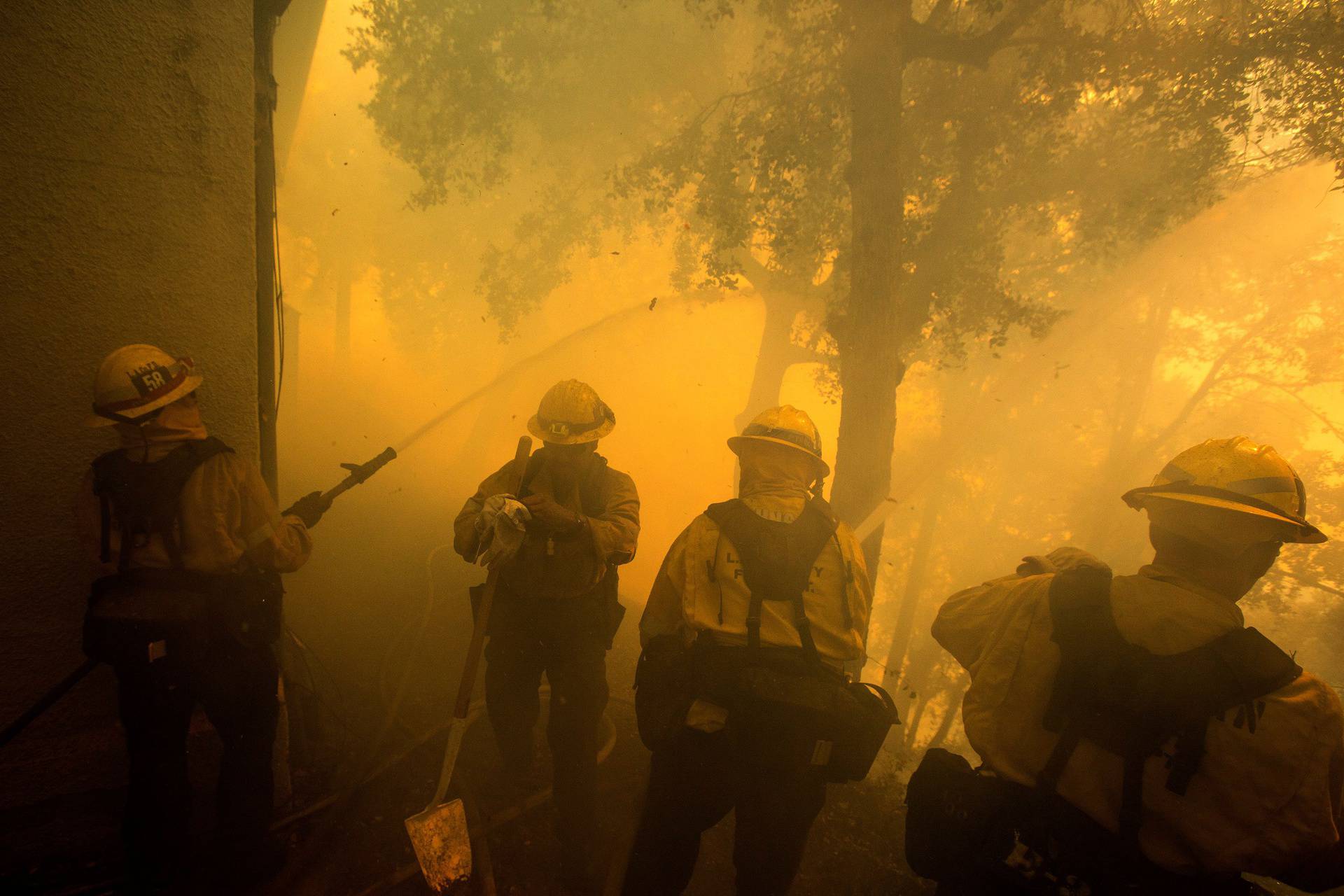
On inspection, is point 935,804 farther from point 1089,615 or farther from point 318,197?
point 318,197

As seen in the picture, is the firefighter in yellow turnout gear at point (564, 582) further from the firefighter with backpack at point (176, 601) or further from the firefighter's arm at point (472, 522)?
the firefighter with backpack at point (176, 601)

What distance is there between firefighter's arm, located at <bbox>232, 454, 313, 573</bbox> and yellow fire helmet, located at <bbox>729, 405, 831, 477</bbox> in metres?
2.40

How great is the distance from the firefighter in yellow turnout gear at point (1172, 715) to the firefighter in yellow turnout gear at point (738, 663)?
0.57 meters

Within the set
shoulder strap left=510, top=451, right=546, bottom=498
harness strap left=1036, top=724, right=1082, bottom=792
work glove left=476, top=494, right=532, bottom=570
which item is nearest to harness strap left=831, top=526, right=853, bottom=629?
harness strap left=1036, top=724, right=1082, bottom=792

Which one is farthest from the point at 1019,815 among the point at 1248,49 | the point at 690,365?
the point at 690,365

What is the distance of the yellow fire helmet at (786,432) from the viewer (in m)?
2.92

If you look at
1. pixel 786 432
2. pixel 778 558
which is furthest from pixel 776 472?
pixel 778 558

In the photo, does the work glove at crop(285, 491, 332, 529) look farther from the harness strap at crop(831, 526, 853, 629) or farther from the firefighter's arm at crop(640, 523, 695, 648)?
the harness strap at crop(831, 526, 853, 629)

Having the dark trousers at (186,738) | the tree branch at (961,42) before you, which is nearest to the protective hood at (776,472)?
the dark trousers at (186,738)

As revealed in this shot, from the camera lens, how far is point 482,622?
3227 mm

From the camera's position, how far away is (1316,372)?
1453 cm

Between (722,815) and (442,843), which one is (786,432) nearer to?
(722,815)

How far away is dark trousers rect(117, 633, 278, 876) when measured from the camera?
2463mm

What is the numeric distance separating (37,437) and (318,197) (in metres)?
26.2
